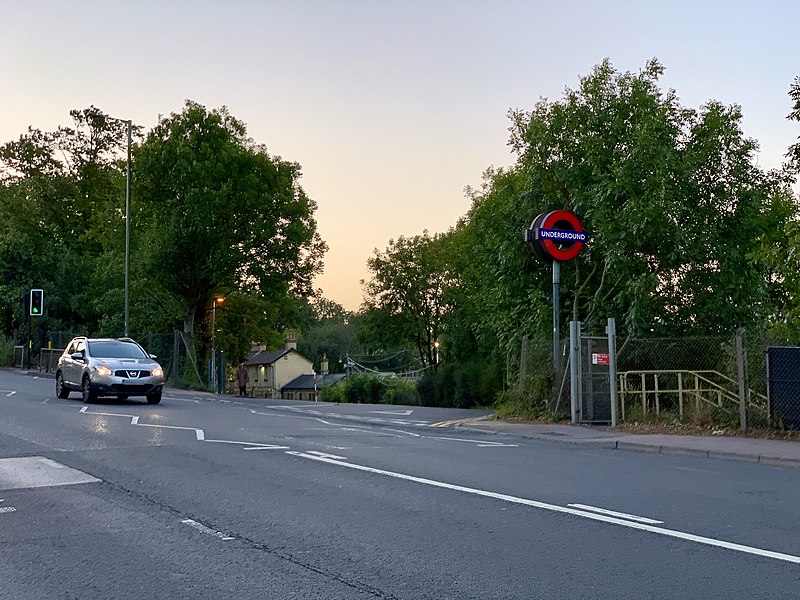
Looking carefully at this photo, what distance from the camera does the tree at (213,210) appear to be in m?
43.9

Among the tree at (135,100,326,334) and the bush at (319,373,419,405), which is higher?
the tree at (135,100,326,334)

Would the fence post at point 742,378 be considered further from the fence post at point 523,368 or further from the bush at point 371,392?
the bush at point 371,392

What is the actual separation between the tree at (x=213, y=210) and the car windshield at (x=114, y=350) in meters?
18.4

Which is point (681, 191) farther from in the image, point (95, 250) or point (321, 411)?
point (95, 250)

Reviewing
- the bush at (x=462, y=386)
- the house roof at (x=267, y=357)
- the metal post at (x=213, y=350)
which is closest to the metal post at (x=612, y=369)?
the metal post at (x=213, y=350)

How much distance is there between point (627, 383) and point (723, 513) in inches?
439

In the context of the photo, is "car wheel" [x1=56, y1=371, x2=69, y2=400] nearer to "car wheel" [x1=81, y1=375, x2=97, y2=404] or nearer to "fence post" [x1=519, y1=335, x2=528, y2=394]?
"car wheel" [x1=81, y1=375, x2=97, y2=404]

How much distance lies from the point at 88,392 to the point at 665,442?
15.4 metres

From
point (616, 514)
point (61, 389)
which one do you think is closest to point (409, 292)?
point (61, 389)

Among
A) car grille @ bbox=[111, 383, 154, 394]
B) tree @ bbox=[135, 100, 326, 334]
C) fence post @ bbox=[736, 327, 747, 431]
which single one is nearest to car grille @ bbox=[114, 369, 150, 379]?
car grille @ bbox=[111, 383, 154, 394]

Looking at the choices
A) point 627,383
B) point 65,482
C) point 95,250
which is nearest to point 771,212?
point 627,383

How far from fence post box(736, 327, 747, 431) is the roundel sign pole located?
424cm

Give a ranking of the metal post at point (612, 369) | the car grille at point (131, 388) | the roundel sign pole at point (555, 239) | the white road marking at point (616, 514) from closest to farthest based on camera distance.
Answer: the white road marking at point (616, 514)
the metal post at point (612, 369)
the roundel sign pole at point (555, 239)
the car grille at point (131, 388)

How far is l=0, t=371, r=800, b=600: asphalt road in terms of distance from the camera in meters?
6.06
